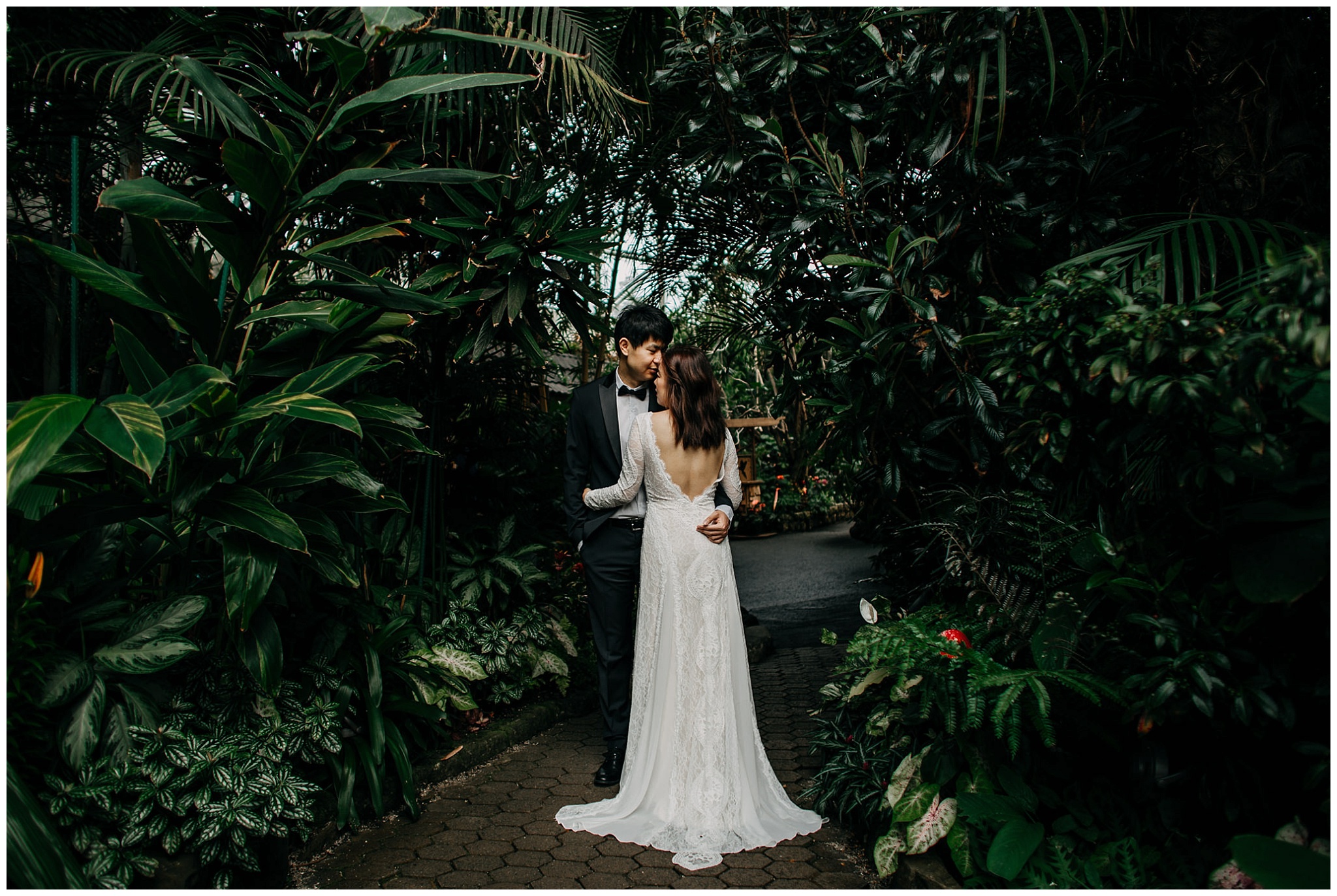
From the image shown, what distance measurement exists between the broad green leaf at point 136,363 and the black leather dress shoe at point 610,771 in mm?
2275

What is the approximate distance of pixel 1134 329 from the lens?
1991mm

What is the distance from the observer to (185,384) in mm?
2191

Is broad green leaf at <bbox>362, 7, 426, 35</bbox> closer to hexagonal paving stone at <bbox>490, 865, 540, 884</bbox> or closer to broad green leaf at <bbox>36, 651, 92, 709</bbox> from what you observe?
broad green leaf at <bbox>36, 651, 92, 709</bbox>

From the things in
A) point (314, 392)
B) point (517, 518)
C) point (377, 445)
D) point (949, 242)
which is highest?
point (949, 242)

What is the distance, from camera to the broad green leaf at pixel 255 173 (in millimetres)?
2209

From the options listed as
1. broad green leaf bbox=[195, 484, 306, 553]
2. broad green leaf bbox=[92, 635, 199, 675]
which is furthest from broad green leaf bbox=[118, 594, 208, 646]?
broad green leaf bbox=[195, 484, 306, 553]

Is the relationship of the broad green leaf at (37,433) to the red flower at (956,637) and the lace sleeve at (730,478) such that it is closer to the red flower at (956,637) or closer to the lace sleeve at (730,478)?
the lace sleeve at (730,478)

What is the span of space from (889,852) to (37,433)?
2574mm

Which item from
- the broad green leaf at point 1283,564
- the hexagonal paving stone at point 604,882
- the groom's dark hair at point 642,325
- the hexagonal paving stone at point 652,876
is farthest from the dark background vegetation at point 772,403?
the hexagonal paving stone at point 604,882

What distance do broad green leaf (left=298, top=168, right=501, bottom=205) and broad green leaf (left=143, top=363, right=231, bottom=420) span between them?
603mm

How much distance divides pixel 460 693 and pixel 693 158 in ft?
9.27

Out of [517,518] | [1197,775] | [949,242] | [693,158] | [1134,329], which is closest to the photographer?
[1134,329]

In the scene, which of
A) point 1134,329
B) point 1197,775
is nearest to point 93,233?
point 1134,329

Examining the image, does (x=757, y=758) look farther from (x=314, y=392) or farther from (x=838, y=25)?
(x=838, y=25)
